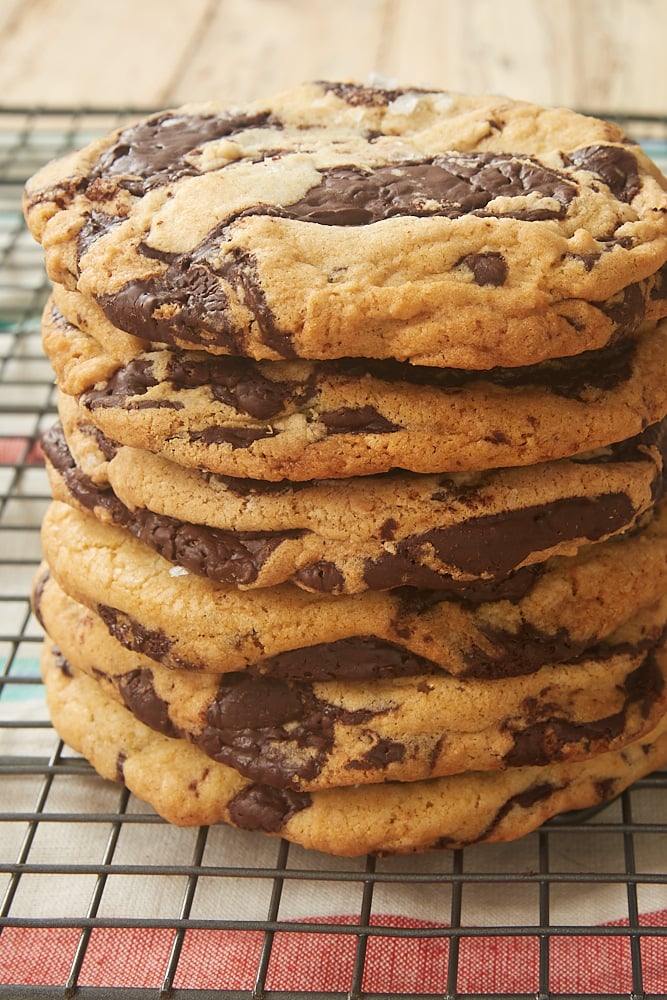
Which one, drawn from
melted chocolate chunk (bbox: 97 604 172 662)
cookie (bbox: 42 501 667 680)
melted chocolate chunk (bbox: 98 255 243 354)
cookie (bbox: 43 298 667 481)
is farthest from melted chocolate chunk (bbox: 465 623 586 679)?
melted chocolate chunk (bbox: 98 255 243 354)

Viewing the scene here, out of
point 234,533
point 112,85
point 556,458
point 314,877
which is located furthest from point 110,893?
point 112,85

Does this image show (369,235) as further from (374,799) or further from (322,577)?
(374,799)

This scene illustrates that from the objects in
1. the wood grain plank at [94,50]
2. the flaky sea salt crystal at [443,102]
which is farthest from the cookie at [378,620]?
the wood grain plank at [94,50]

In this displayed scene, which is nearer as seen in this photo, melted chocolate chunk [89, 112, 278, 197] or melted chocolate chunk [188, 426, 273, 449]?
melted chocolate chunk [188, 426, 273, 449]

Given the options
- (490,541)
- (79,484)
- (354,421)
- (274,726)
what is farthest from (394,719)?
(79,484)

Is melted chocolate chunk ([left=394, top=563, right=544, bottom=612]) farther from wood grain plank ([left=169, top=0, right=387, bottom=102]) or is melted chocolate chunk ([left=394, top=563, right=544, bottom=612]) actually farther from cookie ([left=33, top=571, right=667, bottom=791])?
wood grain plank ([left=169, top=0, right=387, bottom=102])

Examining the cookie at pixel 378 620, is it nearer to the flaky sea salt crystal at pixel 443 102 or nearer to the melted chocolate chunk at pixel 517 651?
the melted chocolate chunk at pixel 517 651

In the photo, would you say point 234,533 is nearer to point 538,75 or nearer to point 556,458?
point 556,458
